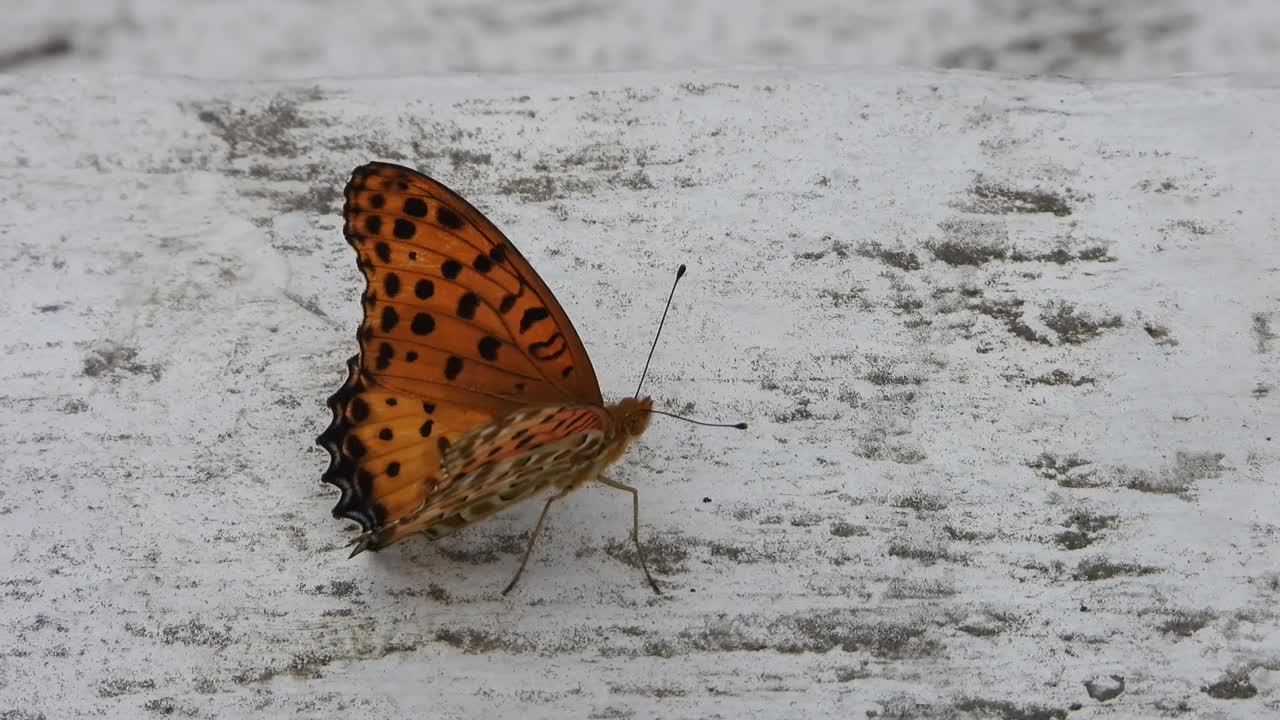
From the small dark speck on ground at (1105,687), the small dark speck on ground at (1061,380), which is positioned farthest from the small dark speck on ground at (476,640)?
the small dark speck on ground at (1061,380)

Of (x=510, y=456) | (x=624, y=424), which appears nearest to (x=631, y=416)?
(x=624, y=424)

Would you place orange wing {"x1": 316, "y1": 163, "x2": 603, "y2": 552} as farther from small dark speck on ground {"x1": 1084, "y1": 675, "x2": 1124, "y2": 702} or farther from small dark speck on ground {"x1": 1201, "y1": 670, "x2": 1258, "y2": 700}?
small dark speck on ground {"x1": 1201, "y1": 670, "x2": 1258, "y2": 700}

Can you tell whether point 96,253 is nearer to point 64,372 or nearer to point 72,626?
point 64,372

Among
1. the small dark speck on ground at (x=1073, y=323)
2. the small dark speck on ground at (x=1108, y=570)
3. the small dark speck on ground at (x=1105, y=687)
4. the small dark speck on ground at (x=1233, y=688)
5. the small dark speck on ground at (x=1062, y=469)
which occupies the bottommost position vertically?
the small dark speck on ground at (x=1105, y=687)

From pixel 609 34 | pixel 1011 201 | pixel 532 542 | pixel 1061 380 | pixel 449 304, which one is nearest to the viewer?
pixel 449 304

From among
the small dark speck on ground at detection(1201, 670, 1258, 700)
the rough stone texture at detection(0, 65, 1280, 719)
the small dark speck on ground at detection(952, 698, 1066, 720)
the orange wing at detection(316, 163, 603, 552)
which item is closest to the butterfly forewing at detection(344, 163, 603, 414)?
the orange wing at detection(316, 163, 603, 552)

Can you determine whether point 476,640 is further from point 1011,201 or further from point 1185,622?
point 1011,201

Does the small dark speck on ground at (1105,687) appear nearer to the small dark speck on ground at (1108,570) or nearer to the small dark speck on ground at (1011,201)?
the small dark speck on ground at (1108,570)
